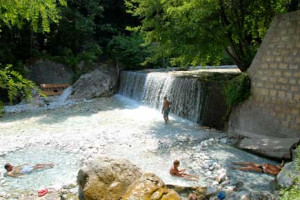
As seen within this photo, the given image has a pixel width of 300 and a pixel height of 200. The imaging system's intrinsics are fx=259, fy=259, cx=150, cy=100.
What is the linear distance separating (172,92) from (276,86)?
209 inches

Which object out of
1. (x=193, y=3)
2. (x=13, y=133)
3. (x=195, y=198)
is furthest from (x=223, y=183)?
(x=13, y=133)

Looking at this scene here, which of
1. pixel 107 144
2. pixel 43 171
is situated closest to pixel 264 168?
pixel 107 144

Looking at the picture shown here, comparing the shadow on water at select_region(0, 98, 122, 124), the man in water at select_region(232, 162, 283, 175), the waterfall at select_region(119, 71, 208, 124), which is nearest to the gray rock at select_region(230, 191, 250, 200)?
the man in water at select_region(232, 162, 283, 175)

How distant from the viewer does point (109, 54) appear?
20.2 meters

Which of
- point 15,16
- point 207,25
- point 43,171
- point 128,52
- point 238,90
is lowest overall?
point 43,171

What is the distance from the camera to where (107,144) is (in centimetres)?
882

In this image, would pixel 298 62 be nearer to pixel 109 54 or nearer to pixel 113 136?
pixel 113 136

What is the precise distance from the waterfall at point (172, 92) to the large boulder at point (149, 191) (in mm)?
6224

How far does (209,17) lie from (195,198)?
779 cm

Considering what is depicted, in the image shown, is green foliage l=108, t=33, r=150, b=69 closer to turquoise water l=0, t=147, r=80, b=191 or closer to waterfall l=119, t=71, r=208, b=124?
waterfall l=119, t=71, r=208, b=124

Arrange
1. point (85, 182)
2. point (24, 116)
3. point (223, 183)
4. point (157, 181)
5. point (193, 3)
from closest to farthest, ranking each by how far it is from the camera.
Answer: point (157, 181)
point (85, 182)
point (223, 183)
point (193, 3)
point (24, 116)

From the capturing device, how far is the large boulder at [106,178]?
5.23 metres

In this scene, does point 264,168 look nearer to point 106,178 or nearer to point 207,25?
point 106,178

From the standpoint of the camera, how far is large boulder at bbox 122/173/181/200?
4.66 metres
